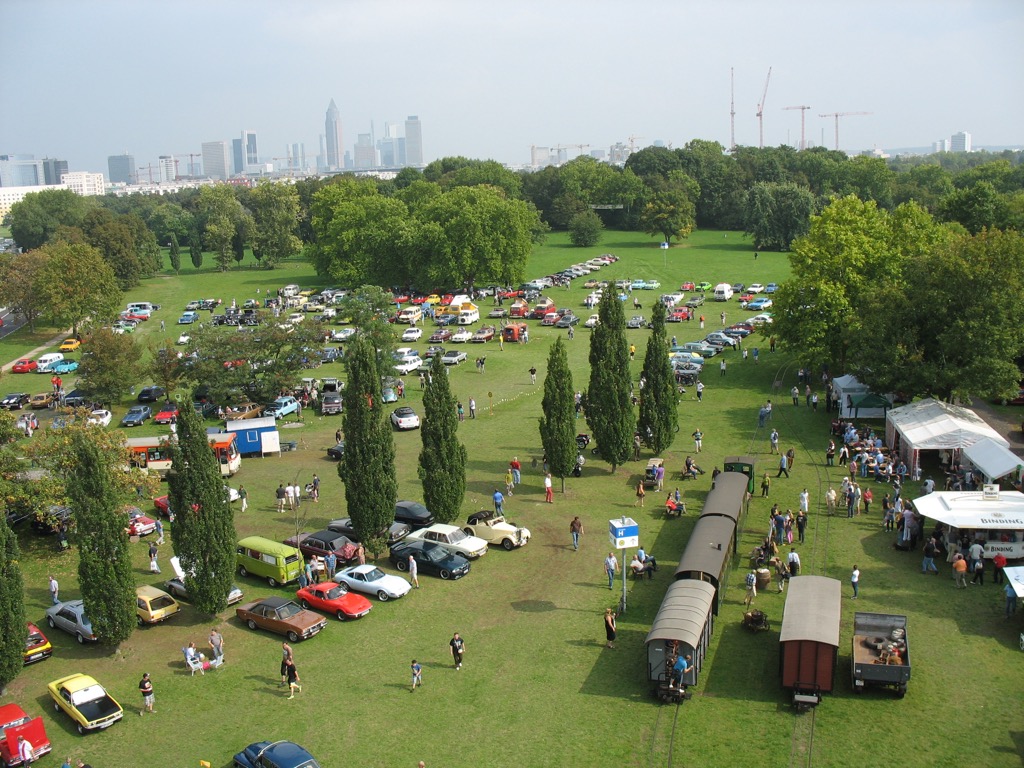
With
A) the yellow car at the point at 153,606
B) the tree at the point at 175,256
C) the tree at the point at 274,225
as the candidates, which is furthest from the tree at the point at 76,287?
the yellow car at the point at 153,606

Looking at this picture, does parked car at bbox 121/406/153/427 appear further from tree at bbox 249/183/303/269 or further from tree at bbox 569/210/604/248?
tree at bbox 569/210/604/248

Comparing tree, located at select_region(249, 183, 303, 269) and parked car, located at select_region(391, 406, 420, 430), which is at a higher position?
tree, located at select_region(249, 183, 303, 269)

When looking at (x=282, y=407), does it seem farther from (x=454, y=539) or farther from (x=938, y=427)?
(x=938, y=427)

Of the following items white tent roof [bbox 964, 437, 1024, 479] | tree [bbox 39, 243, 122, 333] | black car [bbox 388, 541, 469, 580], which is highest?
tree [bbox 39, 243, 122, 333]

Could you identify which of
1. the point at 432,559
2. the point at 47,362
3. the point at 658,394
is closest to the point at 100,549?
the point at 432,559

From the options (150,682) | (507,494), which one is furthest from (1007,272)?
Result: (150,682)

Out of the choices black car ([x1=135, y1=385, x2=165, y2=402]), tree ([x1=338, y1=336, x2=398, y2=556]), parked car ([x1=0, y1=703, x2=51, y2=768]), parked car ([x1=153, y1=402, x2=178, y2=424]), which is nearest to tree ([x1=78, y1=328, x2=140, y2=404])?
black car ([x1=135, y1=385, x2=165, y2=402])
